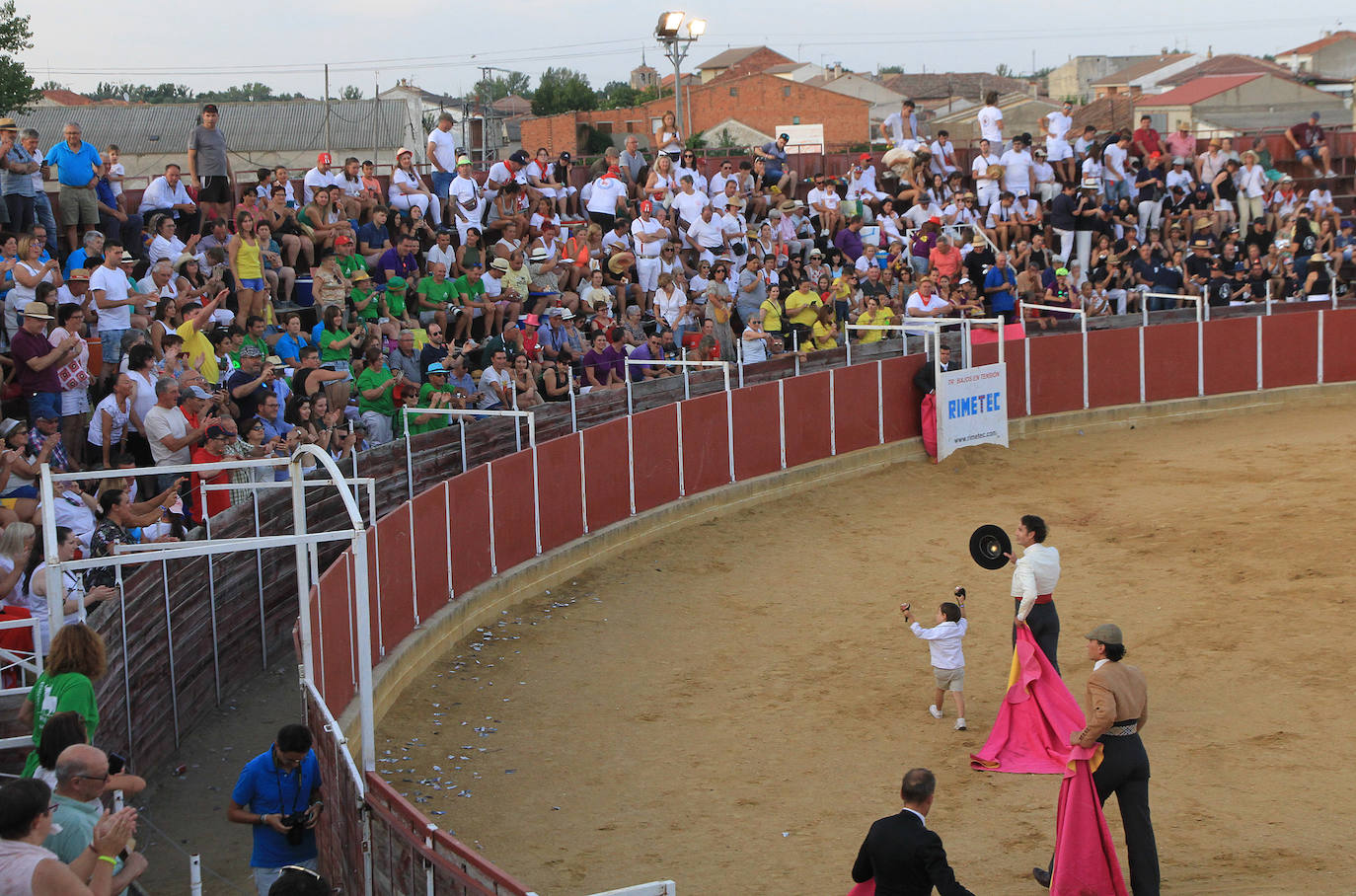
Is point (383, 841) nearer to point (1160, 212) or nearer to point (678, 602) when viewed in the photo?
point (678, 602)

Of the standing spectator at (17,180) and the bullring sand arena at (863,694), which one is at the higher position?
the standing spectator at (17,180)

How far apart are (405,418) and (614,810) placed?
5.65 metres

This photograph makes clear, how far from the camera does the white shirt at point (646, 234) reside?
2144cm

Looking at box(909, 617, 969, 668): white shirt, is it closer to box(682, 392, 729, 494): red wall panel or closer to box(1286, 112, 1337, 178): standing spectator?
box(682, 392, 729, 494): red wall panel

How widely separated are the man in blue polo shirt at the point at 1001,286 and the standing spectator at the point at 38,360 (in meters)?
14.3

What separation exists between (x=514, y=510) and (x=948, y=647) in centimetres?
530

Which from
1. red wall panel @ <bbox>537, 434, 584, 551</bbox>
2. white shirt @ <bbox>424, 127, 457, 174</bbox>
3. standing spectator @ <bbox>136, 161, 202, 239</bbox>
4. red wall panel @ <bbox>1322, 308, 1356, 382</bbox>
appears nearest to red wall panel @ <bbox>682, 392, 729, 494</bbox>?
red wall panel @ <bbox>537, 434, 584, 551</bbox>

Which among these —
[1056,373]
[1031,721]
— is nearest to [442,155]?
[1056,373]

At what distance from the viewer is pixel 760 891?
906cm

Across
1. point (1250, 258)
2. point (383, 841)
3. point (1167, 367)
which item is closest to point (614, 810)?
point (383, 841)

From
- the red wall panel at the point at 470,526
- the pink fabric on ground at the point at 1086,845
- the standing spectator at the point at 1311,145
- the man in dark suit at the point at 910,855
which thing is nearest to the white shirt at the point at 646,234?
the red wall panel at the point at 470,526

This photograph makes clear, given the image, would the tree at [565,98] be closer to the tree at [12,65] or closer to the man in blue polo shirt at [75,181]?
the tree at [12,65]

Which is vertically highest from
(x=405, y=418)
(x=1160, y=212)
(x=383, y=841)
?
(x=1160, y=212)

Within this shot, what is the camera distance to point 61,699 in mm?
7586
